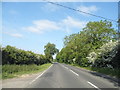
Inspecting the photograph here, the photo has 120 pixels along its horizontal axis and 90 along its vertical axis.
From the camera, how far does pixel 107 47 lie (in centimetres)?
2747

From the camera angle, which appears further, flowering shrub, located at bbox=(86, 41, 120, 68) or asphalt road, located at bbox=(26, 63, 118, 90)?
flowering shrub, located at bbox=(86, 41, 120, 68)

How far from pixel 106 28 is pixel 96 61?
39.7ft

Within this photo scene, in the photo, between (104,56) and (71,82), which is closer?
(71,82)

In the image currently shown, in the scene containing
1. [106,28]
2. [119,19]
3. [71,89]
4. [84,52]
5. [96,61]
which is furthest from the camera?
[84,52]

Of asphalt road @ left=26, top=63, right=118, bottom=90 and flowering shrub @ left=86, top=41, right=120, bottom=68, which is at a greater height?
flowering shrub @ left=86, top=41, right=120, bottom=68

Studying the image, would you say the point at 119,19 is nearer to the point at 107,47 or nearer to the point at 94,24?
the point at 107,47

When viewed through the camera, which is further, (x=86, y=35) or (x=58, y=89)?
(x=86, y=35)

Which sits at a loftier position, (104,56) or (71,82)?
(104,56)

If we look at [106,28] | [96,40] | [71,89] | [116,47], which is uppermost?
[106,28]

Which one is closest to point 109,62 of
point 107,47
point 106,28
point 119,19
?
point 107,47

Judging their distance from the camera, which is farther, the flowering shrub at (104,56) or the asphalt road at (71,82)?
the flowering shrub at (104,56)

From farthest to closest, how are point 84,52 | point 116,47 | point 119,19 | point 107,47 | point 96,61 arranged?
1. point 84,52
2. point 96,61
3. point 107,47
4. point 116,47
5. point 119,19

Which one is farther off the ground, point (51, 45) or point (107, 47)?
point (51, 45)

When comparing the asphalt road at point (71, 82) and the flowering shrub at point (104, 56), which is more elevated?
the flowering shrub at point (104, 56)
